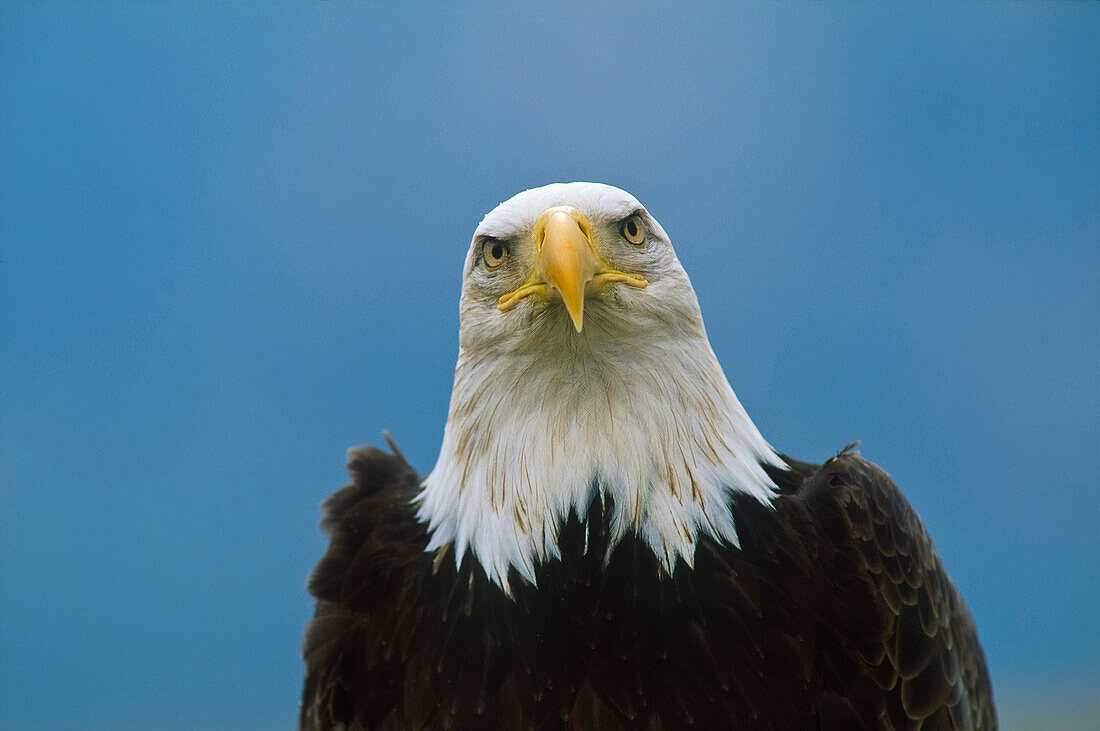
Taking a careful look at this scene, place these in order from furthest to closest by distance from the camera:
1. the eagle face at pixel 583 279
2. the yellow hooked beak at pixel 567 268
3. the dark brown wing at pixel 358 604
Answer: the dark brown wing at pixel 358 604, the eagle face at pixel 583 279, the yellow hooked beak at pixel 567 268

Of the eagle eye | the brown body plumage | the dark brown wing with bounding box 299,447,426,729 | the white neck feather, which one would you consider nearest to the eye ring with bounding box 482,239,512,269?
the eagle eye

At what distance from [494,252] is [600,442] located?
474 millimetres

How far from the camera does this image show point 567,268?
5.93 ft

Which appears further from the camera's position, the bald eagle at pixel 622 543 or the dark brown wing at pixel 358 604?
the dark brown wing at pixel 358 604

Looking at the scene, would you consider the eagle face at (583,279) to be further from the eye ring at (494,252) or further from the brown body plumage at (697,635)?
the brown body plumage at (697,635)

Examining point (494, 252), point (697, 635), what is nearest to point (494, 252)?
point (494, 252)

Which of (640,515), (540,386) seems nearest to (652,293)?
(540,386)

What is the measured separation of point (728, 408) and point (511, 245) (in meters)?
0.59

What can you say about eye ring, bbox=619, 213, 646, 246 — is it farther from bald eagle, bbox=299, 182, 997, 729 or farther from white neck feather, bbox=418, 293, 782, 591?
white neck feather, bbox=418, 293, 782, 591

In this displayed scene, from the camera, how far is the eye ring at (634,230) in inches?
79.7

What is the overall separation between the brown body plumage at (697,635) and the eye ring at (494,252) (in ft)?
1.89

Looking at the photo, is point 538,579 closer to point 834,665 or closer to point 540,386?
point 540,386

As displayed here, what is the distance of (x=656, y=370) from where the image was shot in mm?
1980

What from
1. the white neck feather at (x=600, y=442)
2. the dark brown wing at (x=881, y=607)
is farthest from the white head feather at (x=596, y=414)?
the dark brown wing at (x=881, y=607)
